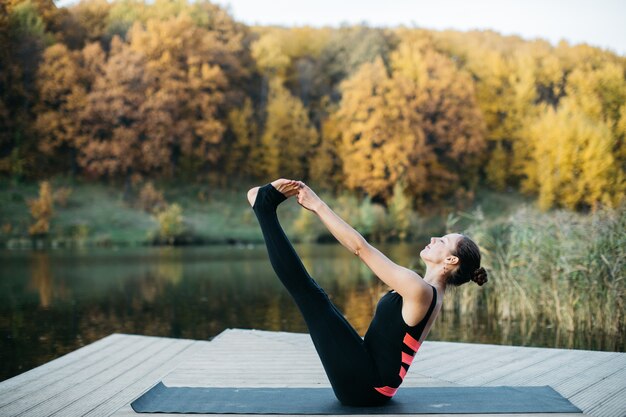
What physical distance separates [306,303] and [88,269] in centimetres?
1062

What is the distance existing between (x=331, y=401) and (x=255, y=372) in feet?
2.88

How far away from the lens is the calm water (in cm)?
653

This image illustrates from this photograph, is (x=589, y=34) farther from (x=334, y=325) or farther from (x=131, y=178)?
(x=334, y=325)

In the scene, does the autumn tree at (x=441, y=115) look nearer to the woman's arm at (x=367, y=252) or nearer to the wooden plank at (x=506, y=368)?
the wooden plank at (x=506, y=368)

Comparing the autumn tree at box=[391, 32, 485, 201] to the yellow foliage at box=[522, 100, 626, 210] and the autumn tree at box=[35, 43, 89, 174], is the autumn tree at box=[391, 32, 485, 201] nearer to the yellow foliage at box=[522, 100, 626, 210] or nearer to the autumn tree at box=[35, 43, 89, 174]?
the yellow foliage at box=[522, 100, 626, 210]

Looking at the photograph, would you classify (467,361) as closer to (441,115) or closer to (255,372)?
(255,372)

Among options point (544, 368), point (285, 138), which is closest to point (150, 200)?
point (285, 138)

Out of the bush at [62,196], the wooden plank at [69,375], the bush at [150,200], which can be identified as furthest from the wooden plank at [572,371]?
the bush at [62,196]

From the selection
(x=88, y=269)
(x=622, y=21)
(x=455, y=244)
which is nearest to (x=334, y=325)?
(x=455, y=244)

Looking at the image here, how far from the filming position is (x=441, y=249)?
2715 mm

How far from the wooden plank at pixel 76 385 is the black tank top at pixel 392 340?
59.7 inches

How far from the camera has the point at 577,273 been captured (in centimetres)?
656

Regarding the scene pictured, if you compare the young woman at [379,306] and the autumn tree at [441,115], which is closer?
the young woman at [379,306]

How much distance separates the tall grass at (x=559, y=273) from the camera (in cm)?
629
